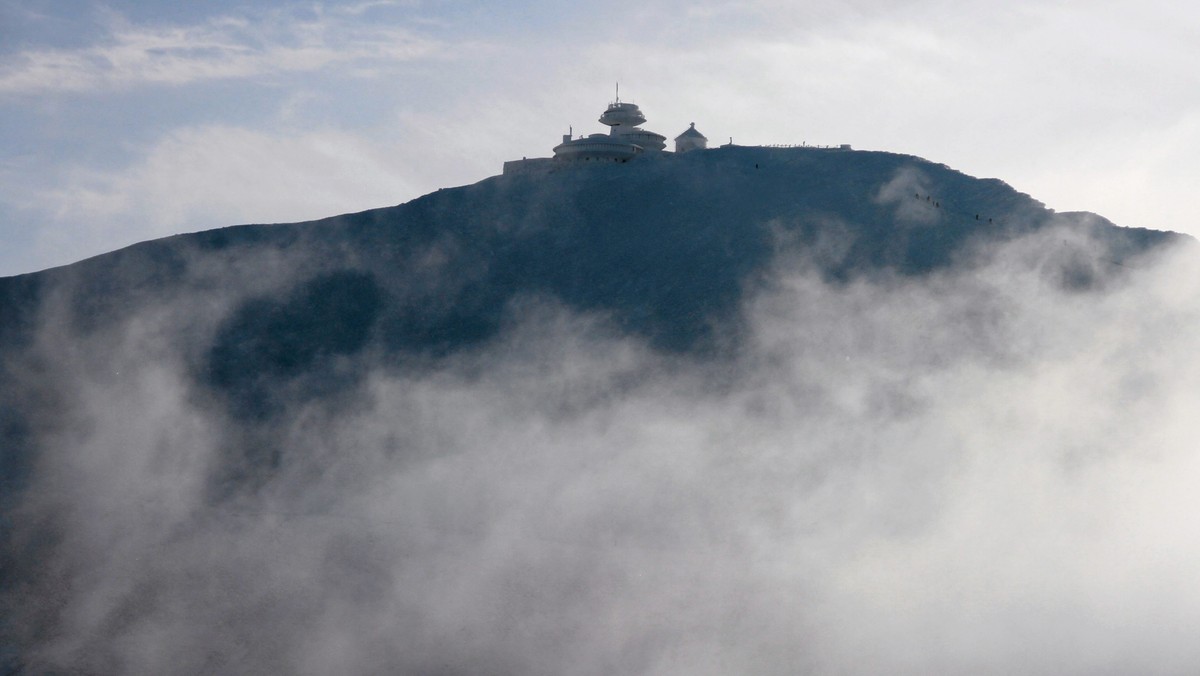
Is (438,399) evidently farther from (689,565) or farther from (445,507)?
(689,565)

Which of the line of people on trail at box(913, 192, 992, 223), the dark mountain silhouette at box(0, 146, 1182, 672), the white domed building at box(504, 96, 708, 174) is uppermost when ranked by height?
the white domed building at box(504, 96, 708, 174)

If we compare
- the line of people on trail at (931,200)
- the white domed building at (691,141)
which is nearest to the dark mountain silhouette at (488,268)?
the line of people on trail at (931,200)

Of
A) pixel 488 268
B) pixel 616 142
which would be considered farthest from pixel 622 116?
pixel 488 268

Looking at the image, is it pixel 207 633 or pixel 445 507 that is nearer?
pixel 207 633

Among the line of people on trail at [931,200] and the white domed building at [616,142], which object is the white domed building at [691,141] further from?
the line of people on trail at [931,200]

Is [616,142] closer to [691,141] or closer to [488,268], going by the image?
[691,141]

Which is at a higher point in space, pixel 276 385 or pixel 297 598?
pixel 276 385

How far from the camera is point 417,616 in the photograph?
63.4m

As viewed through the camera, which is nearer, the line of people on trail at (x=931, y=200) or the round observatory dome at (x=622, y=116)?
the line of people on trail at (x=931, y=200)

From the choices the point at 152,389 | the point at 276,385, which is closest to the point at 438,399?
the point at 276,385

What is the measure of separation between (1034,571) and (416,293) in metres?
38.8

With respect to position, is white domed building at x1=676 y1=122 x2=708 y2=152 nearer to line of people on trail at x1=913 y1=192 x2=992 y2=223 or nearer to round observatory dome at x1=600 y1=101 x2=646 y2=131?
round observatory dome at x1=600 y1=101 x2=646 y2=131

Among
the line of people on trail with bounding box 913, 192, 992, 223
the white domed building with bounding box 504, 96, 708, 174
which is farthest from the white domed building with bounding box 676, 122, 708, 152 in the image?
the line of people on trail with bounding box 913, 192, 992, 223

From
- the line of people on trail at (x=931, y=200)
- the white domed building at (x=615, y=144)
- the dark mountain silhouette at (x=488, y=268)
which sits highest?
the white domed building at (x=615, y=144)
